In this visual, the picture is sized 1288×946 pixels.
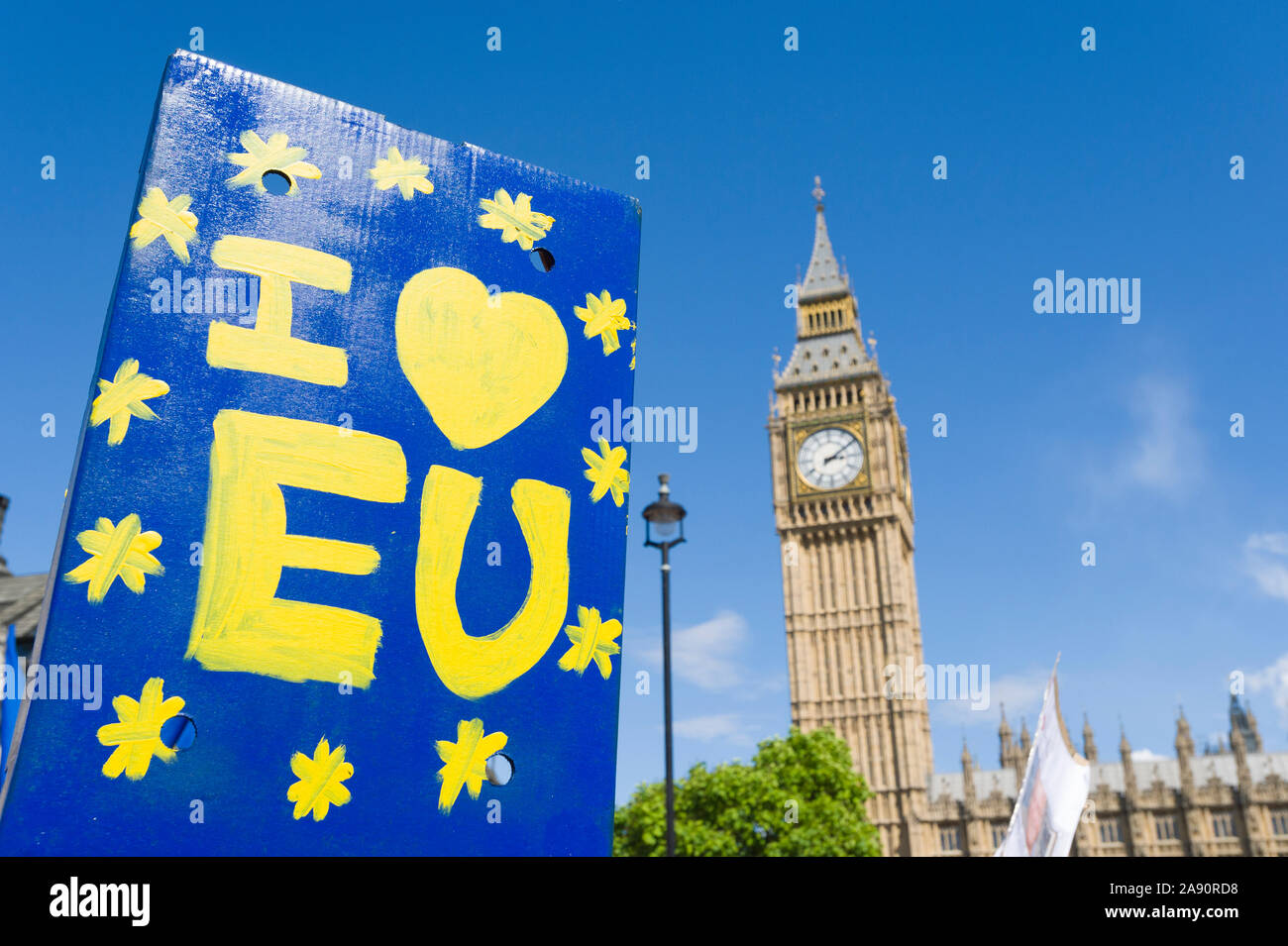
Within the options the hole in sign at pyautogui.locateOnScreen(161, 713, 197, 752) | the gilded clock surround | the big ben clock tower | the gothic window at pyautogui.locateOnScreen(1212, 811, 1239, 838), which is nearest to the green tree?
the big ben clock tower

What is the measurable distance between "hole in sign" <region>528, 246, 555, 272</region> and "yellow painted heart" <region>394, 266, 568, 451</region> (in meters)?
0.21

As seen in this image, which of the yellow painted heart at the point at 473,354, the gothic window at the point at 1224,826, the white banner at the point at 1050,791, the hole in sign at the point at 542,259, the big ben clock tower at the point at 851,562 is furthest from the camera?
the gothic window at the point at 1224,826

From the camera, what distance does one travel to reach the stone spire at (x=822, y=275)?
8562 centimetres

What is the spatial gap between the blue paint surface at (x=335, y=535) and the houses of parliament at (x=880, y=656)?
72535 mm

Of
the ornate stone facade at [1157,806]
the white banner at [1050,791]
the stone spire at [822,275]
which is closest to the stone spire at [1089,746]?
the ornate stone facade at [1157,806]

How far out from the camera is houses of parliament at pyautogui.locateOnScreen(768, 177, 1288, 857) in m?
75.4

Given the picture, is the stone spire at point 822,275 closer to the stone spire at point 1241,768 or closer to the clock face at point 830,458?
the clock face at point 830,458

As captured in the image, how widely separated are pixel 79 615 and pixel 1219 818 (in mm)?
91412

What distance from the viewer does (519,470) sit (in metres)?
5.91

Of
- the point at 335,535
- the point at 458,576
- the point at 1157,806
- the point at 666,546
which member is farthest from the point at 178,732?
the point at 1157,806

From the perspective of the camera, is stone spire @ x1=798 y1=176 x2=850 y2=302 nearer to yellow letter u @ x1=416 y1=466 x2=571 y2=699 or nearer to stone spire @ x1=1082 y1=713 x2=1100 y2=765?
stone spire @ x1=1082 y1=713 x2=1100 y2=765

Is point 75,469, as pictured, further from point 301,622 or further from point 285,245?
point 285,245
